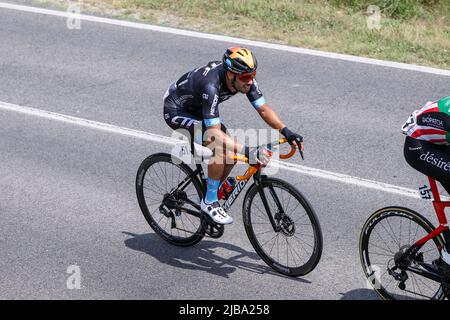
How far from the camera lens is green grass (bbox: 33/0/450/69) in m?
14.0

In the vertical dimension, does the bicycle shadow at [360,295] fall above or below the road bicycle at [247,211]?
below

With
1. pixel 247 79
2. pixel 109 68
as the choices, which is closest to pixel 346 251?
pixel 247 79

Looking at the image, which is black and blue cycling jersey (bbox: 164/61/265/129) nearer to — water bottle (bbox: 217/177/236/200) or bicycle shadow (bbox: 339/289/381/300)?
water bottle (bbox: 217/177/236/200)

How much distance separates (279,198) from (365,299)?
47.9 inches

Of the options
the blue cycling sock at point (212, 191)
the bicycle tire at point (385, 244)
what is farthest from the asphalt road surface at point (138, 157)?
the blue cycling sock at point (212, 191)

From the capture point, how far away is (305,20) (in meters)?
15.3

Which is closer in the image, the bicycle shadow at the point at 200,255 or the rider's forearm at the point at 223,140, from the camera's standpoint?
the rider's forearm at the point at 223,140

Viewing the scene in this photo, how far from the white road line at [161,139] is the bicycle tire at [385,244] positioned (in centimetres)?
196

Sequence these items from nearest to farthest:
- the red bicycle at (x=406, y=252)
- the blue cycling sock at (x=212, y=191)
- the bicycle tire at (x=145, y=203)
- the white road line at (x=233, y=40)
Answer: the red bicycle at (x=406, y=252) → the blue cycling sock at (x=212, y=191) → the bicycle tire at (x=145, y=203) → the white road line at (x=233, y=40)

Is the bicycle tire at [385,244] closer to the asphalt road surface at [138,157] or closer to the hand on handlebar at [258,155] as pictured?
the asphalt road surface at [138,157]

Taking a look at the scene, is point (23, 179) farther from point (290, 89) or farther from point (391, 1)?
point (391, 1)

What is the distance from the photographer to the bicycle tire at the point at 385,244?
6.88 m

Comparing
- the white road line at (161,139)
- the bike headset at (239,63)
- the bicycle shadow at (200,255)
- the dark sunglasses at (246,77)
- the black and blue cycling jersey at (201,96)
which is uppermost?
the bike headset at (239,63)

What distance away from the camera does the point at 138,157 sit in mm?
10359
